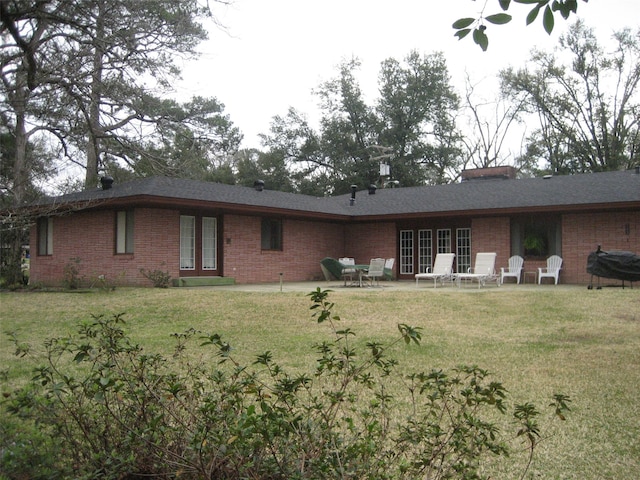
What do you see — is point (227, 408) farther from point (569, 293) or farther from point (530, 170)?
point (530, 170)

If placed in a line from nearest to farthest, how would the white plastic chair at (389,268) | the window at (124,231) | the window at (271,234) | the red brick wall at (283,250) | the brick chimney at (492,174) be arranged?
the window at (124,231)
the red brick wall at (283,250)
the window at (271,234)
the white plastic chair at (389,268)
the brick chimney at (492,174)

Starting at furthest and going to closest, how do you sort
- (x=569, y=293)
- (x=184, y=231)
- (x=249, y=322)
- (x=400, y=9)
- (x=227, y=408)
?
(x=184, y=231), (x=569, y=293), (x=249, y=322), (x=400, y=9), (x=227, y=408)

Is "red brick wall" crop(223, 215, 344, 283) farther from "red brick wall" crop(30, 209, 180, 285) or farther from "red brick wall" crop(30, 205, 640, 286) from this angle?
"red brick wall" crop(30, 209, 180, 285)

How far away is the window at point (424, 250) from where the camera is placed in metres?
22.1

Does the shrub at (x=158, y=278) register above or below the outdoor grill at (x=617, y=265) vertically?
below

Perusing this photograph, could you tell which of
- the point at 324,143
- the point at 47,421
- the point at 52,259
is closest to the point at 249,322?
the point at 47,421

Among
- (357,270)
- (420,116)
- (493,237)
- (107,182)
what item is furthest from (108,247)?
(420,116)

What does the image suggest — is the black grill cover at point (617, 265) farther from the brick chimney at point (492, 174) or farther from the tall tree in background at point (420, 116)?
the tall tree in background at point (420, 116)

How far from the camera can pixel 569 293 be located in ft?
45.4

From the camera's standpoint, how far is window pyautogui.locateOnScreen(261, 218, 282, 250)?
20.9m

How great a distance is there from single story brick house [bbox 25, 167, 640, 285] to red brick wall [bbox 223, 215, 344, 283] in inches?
1.4

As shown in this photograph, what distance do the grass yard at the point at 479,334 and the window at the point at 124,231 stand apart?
291 centimetres

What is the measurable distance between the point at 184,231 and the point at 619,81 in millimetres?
30863

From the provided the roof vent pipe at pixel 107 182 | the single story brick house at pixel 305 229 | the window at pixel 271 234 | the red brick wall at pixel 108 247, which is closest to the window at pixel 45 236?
the single story brick house at pixel 305 229
